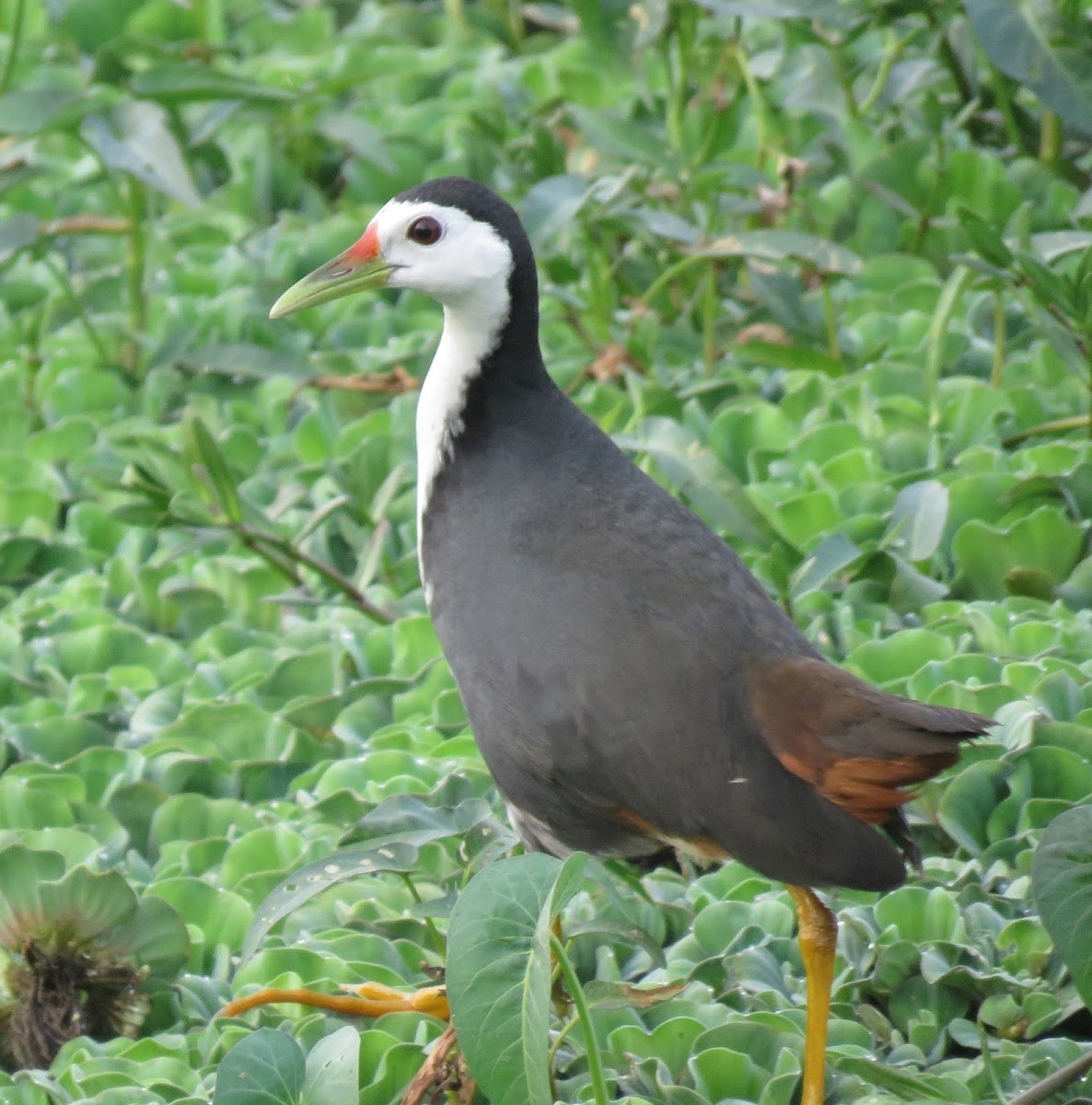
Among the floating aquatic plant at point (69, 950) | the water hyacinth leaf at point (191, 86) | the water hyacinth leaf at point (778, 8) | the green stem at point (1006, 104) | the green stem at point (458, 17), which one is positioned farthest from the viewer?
the green stem at point (458, 17)

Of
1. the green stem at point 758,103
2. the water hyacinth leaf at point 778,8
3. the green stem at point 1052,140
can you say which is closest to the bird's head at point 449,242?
the water hyacinth leaf at point 778,8

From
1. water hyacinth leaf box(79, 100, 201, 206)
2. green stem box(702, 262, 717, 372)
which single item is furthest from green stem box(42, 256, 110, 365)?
green stem box(702, 262, 717, 372)

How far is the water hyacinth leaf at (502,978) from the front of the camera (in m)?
1.87

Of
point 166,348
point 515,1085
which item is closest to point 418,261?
point 515,1085

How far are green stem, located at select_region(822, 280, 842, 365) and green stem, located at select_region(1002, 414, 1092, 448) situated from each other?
1.42ft

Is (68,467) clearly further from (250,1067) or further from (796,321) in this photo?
(250,1067)

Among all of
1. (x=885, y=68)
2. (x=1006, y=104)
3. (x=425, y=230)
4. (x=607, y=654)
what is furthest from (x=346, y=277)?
(x=1006, y=104)

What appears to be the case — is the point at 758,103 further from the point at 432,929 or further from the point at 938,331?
the point at 432,929

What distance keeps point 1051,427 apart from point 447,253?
1.37 m

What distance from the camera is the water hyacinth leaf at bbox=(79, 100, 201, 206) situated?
12.6 feet

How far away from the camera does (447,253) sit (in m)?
2.78

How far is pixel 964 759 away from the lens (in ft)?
9.15

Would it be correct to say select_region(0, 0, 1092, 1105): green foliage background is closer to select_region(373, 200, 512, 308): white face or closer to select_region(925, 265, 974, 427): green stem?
select_region(925, 265, 974, 427): green stem

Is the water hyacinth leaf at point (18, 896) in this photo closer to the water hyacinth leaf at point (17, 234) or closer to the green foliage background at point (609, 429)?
the green foliage background at point (609, 429)
